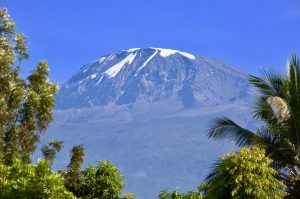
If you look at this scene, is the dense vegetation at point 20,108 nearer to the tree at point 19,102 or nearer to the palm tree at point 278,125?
the tree at point 19,102

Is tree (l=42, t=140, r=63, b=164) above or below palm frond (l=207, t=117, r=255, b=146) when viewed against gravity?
above

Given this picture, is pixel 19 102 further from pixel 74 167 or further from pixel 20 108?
→ pixel 74 167

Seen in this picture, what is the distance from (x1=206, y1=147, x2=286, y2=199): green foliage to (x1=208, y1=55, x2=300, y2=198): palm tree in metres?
2.77

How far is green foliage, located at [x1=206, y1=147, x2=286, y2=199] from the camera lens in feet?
62.5

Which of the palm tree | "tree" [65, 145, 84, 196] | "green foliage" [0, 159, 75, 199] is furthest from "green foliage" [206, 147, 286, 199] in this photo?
"tree" [65, 145, 84, 196]

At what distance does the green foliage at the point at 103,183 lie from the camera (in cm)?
2619

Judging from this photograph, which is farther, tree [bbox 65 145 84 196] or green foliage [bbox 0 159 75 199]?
tree [bbox 65 145 84 196]

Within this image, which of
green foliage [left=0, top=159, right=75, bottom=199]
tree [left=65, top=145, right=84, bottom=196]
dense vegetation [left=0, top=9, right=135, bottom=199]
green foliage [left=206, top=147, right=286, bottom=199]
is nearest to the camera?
green foliage [left=0, top=159, right=75, bottom=199]

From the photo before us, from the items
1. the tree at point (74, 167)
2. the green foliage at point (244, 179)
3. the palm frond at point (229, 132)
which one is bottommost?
the green foliage at point (244, 179)

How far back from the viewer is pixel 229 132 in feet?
82.9

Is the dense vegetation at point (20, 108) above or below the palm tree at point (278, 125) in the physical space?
above

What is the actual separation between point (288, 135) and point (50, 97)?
943 centimetres

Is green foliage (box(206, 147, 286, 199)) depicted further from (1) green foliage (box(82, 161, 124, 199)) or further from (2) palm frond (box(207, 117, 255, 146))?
(1) green foliage (box(82, 161, 124, 199))

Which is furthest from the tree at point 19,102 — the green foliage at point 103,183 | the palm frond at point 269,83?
the palm frond at point 269,83
